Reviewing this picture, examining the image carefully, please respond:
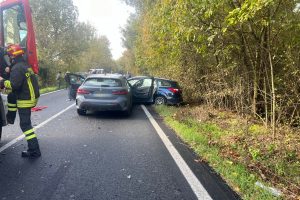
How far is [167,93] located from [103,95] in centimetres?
439

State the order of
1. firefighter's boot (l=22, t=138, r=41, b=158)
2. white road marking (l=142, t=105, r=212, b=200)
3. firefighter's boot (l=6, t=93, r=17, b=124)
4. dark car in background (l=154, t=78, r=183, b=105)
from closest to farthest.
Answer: white road marking (l=142, t=105, r=212, b=200) → firefighter's boot (l=22, t=138, r=41, b=158) → firefighter's boot (l=6, t=93, r=17, b=124) → dark car in background (l=154, t=78, r=183, b=105)

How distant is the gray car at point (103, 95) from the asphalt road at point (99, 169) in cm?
230

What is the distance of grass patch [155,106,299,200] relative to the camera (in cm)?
494

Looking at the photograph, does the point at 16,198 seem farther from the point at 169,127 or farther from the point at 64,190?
the point at 169,127

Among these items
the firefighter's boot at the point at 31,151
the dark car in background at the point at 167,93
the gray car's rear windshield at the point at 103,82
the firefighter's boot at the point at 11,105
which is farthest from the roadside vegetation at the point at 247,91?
the firefighter's boot at the point at 11,105

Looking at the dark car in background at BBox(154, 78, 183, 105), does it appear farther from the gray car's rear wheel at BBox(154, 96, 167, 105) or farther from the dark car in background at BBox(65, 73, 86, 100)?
the dark car in background at BBox(65, 73, 86, 100)

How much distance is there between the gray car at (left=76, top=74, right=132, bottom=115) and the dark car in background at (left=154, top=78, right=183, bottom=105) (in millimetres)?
3813

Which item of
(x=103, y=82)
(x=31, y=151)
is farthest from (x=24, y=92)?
(x=103, y=82)

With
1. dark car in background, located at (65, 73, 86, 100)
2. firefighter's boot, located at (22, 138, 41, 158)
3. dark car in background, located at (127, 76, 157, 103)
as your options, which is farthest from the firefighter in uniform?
dark car in background, located at (127, 76, 157, 103)

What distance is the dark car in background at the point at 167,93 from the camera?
15.2 meters

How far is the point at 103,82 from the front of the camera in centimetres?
1165

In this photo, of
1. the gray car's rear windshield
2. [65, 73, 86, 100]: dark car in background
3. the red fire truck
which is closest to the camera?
the red fire truck

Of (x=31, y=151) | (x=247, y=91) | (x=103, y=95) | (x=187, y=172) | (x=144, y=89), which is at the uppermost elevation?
(x=247, y=91)

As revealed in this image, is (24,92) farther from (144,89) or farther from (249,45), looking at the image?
(144,89)
